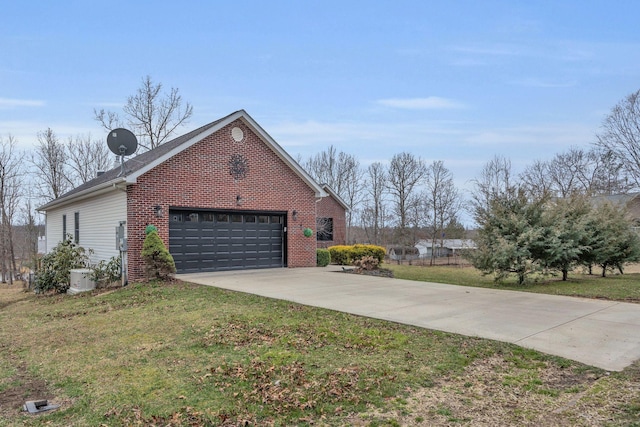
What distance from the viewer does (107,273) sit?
12.8 metres

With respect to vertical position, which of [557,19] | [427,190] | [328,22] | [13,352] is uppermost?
[328,22]

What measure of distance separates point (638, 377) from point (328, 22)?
13732 mm

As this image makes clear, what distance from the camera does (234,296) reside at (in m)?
9.51

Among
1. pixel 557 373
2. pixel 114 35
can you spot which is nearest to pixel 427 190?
pixel 114 35

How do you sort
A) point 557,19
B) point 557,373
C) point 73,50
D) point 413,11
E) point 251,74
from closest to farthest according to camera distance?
1. point 557,373
2. point 557,19
3. point 413,11
4. point 73,50
5. point 251,74

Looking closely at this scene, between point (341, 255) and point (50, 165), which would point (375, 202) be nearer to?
point (341, 255)

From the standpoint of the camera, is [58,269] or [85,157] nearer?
[58,269]

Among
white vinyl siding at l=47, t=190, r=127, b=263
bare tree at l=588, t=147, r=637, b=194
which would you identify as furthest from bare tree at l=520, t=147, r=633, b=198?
white vinyl siding at l=47, t=190, r=127, b=263

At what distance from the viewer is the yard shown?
3662 mm

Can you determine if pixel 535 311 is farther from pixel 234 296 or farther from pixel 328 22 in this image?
pixel 328 22

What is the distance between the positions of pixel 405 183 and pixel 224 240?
25.4m

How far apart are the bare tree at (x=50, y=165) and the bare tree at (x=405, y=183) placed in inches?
1012

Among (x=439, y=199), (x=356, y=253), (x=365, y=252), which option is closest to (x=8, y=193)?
(x=356, y=253)

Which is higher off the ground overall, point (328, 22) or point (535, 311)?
point (328, 22)
